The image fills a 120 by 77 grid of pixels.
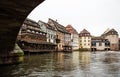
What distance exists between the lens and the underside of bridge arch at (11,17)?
11855 mm

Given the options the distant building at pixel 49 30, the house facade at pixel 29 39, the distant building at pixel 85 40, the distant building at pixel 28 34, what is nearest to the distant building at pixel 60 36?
the distant building at pixel 49 30

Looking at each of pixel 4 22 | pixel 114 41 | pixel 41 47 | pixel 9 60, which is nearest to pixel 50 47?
pixel 41 47

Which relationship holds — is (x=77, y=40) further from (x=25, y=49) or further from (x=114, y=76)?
(x=114, y=76)

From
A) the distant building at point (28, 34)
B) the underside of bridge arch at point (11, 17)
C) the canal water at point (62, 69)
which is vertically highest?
the distant building at point (28, 34)

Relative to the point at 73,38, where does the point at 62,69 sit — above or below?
below

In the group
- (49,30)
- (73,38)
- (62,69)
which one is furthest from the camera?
(73,38)

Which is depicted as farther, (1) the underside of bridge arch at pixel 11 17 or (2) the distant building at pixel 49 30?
(2) the distant building at pixel 49 30

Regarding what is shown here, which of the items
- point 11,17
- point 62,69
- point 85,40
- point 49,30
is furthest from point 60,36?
point 11,17

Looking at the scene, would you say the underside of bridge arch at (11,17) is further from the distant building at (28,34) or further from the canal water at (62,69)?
the distant building at (28,34)

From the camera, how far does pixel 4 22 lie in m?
15.8

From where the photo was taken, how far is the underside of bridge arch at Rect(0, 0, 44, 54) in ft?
38.9

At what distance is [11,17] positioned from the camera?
1492cm

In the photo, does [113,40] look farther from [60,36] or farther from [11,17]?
[11,17]

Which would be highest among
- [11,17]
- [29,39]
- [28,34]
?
[28,34]
